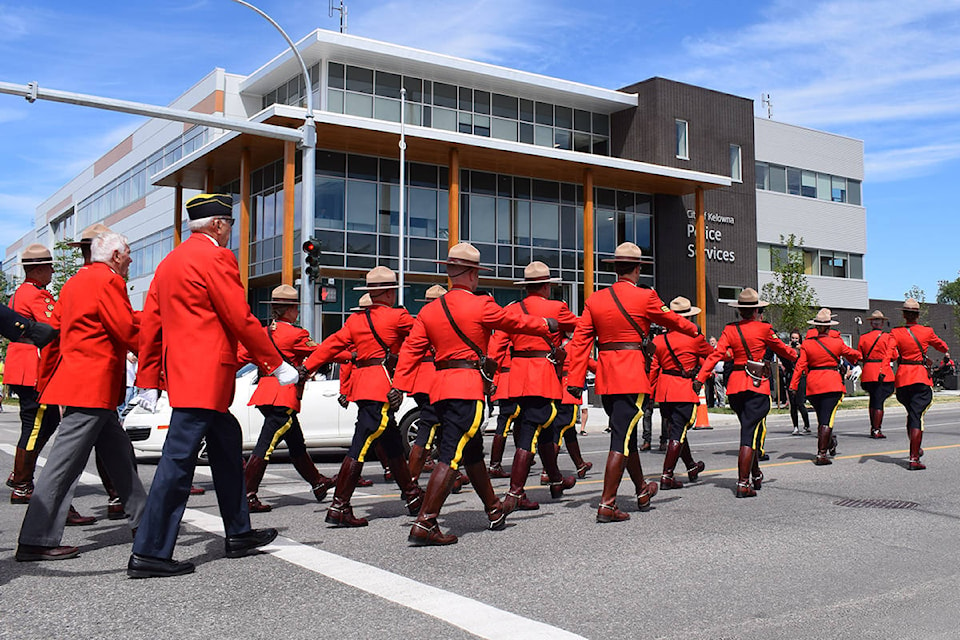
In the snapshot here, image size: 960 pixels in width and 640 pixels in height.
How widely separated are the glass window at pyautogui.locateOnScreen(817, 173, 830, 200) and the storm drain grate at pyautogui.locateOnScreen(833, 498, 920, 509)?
3658 centimetres

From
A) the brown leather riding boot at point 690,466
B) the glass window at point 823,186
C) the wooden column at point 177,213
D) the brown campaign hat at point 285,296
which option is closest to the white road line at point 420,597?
the brown campaign hat at point 285,296

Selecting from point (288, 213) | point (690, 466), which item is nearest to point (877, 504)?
point (690, 466)

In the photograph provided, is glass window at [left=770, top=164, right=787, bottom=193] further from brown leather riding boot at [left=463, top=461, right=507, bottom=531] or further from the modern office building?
brown leather riding boot at [left=463, top=461, right=507, bottom=531]

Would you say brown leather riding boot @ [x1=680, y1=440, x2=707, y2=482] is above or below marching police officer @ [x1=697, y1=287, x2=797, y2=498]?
below

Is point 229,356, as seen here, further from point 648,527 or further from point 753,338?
point 753,338

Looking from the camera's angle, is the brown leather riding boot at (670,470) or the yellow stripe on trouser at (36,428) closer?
the yellow stripe on trouser at (36,428)

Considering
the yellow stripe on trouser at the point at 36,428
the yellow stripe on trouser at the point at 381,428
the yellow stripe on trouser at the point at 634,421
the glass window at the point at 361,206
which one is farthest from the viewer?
the glass window at the point at 361,206

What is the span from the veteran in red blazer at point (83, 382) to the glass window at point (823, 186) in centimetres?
4072

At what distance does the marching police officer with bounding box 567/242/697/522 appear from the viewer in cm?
750

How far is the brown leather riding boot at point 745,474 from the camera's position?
8562mm

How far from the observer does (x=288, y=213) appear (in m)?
27.5

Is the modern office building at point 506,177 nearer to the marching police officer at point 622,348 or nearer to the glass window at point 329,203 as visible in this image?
the glass window at point 329,203

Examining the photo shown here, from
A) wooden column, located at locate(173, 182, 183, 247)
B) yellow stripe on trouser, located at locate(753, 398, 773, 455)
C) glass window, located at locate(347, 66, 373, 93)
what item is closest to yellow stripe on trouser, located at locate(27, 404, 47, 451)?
yellow stripe on trouser, located at locate(753, 398, 773, 455)

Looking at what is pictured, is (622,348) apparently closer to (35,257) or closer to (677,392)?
(677,392)
